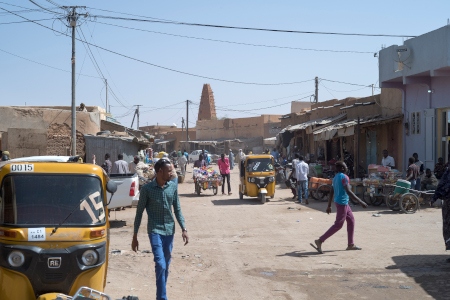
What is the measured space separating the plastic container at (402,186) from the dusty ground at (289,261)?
96 centimetres

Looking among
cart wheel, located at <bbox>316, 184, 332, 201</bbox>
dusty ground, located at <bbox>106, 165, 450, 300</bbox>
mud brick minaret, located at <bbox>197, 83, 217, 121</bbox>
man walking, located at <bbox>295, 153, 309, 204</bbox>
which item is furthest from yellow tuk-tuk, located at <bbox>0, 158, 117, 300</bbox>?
mud brick minaret, located at <bbox>197, 83, 217, 121</bbox>

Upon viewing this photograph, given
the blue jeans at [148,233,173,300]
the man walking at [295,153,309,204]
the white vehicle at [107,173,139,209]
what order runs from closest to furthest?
the blue jeans at [148,233,173,300]
the white vehicle at [107,173,139,209]
the man walking at [295,153,309,204]

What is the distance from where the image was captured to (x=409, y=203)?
58.5 feet

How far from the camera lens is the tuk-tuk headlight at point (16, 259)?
6371mm

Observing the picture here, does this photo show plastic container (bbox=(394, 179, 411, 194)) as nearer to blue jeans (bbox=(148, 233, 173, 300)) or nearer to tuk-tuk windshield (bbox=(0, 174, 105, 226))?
blue jeans (bbox=(148, 233, 173, 300))

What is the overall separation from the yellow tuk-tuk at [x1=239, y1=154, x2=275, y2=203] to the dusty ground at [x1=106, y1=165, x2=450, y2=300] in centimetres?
481

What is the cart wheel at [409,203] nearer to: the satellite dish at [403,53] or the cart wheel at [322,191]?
the cart wheel at [322,191]

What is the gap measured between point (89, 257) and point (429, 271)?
5.62m

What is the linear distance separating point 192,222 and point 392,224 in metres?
5.23

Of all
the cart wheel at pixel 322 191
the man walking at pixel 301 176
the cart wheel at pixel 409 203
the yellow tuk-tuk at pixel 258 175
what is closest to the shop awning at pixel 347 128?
the cart wheel at pixel 322 191

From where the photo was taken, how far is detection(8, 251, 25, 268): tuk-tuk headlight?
6.37 metres

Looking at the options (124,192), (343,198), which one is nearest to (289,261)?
(343,198)

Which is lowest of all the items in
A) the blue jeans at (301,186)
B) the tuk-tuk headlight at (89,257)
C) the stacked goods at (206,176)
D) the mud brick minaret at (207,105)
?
the tuk-tuk headlight at (89,257)

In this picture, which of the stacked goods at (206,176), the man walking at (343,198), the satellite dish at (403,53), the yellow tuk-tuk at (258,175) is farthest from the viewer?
the stacked goods at (206,176)
